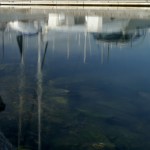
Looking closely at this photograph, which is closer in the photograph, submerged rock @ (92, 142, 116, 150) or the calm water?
submerged rock @ (92, 142, 116, 150)

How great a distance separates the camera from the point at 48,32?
140 ft

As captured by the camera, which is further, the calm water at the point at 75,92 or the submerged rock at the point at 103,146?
the calm water at the point at 75,92

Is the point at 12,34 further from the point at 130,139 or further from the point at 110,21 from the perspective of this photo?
the point at 130,139

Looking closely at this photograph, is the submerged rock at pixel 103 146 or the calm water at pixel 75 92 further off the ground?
the submerged rock at pixel 103 146

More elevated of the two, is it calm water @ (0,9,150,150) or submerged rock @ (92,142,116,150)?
submerged rock @ (92,142,116,150)

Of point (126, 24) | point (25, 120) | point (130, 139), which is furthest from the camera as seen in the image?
point (126, 24)

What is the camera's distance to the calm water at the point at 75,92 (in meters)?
14.4

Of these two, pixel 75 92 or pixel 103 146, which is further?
pixel 75 92

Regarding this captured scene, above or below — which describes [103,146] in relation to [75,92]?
above

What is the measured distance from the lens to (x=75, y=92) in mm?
20281

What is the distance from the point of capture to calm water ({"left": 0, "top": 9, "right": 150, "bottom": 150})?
14.4m

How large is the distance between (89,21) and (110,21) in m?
2.41

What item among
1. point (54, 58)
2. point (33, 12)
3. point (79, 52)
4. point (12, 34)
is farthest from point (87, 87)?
point (33, 12)

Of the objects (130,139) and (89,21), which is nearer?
(130,139)
